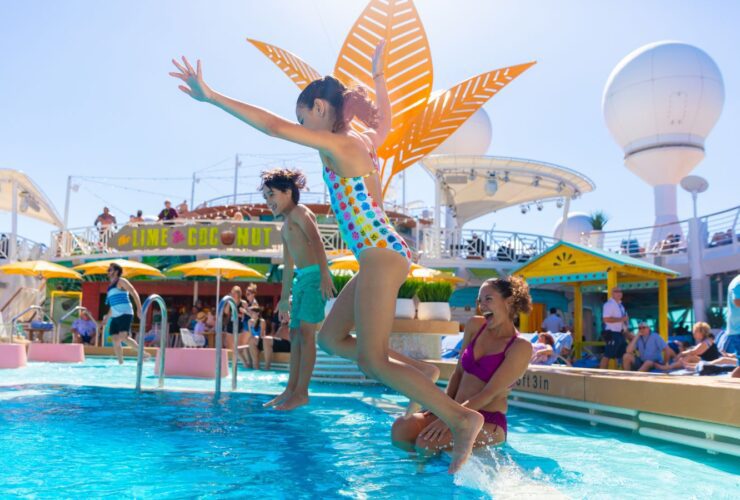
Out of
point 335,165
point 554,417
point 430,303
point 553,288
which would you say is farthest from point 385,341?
point 553,288

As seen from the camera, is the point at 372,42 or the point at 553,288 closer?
the point at 372,42

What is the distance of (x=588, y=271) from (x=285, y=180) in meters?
12.2

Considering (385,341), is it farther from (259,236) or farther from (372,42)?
(259,236)

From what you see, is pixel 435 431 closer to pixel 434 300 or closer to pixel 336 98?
pixel 336 98

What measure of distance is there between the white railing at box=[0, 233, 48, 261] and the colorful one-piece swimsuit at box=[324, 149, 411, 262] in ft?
77.7

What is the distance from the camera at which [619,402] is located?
4148 mm

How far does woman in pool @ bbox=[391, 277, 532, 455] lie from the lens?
319 cm

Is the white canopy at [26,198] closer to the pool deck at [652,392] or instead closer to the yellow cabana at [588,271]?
the yellow cabana at [588,271]

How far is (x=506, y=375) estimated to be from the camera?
319 cm

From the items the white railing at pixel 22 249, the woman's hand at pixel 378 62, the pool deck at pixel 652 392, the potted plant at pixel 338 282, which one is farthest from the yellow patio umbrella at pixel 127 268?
the woman's hand at pixel 378 62

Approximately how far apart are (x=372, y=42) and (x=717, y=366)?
5880mm

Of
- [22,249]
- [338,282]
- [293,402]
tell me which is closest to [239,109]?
[293,402]

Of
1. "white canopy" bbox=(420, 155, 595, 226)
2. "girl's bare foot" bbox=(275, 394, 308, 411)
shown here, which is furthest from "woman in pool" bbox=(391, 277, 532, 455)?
"white canopy" bbox=(420, 155, 595, 226)

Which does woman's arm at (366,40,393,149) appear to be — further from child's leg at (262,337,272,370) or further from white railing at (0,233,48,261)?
white railing at (0,233,48,261)
